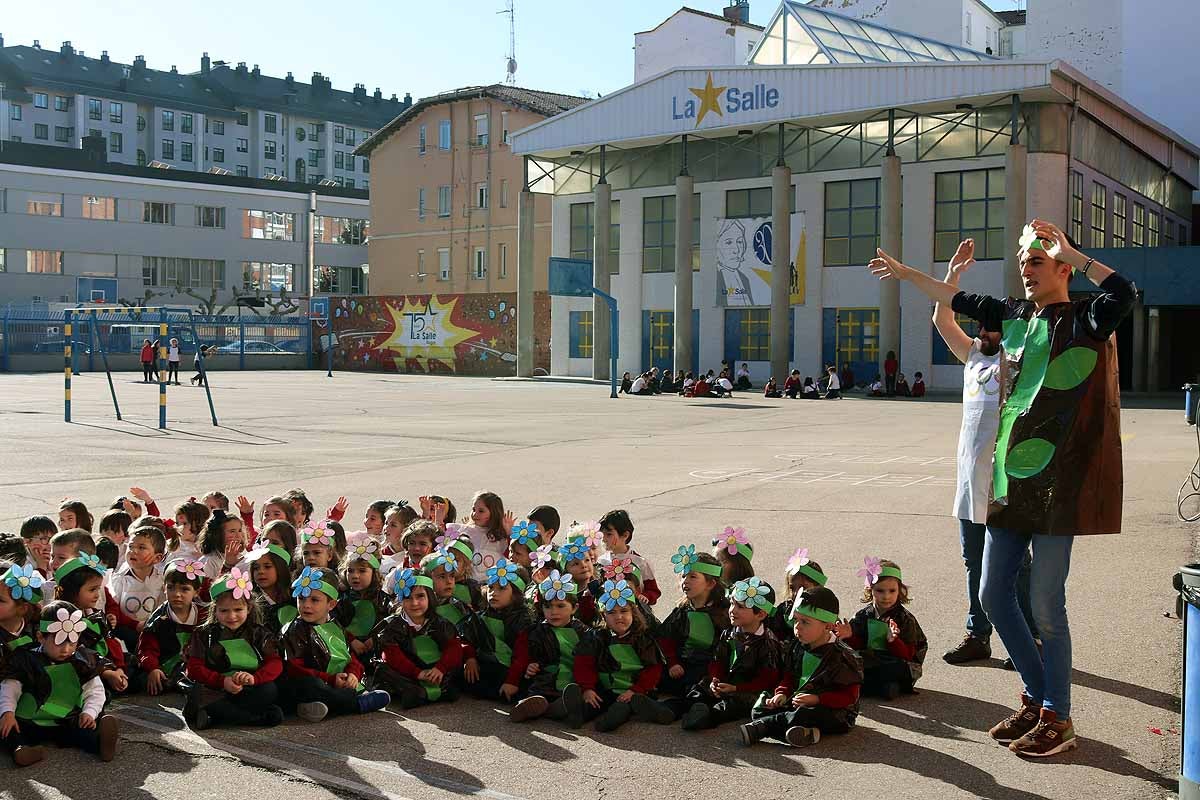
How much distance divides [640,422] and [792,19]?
80.2ft

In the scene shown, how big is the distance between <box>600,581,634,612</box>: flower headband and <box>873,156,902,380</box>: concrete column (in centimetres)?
3769

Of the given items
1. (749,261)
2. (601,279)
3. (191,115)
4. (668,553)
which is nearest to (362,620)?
(668,553)

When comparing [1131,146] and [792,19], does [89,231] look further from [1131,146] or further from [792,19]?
[1131,146]

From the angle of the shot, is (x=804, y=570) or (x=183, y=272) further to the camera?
(x=183, y=272)

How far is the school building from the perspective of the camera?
137 ft

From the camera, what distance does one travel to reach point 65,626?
5547mm

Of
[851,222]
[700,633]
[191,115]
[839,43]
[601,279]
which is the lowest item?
[700,633]

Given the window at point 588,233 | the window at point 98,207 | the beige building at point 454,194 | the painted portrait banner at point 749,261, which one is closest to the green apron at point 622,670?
the painted portrait banner at point 749,261

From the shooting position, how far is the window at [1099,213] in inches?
1770

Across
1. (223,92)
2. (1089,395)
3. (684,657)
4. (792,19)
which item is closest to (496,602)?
(684,657)

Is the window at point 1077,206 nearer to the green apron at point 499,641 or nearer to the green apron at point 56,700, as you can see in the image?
A: the green apron at point 499,641

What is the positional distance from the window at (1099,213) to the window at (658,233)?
1577 centimetres

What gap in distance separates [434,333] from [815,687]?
59.2m

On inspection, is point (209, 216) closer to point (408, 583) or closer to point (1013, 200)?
point (1013, 200)
